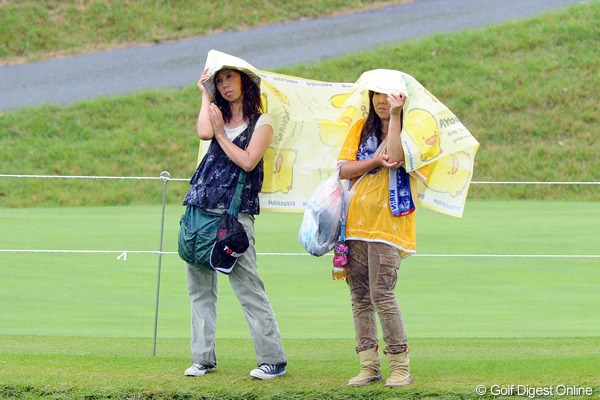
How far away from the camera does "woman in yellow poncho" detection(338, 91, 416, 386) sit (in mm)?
6234

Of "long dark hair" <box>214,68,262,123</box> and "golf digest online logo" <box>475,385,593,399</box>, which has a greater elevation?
"long dark hair" <box>214,68,262,123</box>

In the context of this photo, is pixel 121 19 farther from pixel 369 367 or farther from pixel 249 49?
pixel 369 367

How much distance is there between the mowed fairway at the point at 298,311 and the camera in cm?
646

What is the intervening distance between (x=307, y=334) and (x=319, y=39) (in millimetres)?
13874

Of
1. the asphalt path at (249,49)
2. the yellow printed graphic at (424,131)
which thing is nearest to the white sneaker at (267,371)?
the yellow printed graphic at (424,131)

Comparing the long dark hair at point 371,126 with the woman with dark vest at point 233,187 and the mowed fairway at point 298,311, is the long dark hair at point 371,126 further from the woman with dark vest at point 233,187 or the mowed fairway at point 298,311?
the mowed fairway at point 298,311

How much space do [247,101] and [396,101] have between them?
922 mm

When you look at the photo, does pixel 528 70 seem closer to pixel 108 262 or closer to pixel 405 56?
pixel 405 56

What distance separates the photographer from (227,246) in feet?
20.9

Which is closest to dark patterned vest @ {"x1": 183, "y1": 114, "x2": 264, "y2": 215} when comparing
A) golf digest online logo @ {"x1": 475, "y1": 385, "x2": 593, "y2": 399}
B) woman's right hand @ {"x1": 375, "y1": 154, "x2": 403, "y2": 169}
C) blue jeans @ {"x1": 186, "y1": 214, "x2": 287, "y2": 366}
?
blue jeans @ {"x1": 186, "y1": 214, "x2": 287, "y2": 366}

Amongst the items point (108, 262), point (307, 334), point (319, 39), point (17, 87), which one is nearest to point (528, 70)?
point (319, 39)

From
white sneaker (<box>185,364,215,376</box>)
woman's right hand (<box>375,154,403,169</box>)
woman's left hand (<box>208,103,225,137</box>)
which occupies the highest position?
woman's left hand (<box>208,103,225,137</box>)

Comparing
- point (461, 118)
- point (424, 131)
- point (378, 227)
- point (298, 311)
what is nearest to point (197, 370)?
point (378, 227)

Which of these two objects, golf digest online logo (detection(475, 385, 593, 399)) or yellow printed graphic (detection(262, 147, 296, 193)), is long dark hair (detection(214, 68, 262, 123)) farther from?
golf digest online logo (detection(475, 385, 593, 399))
